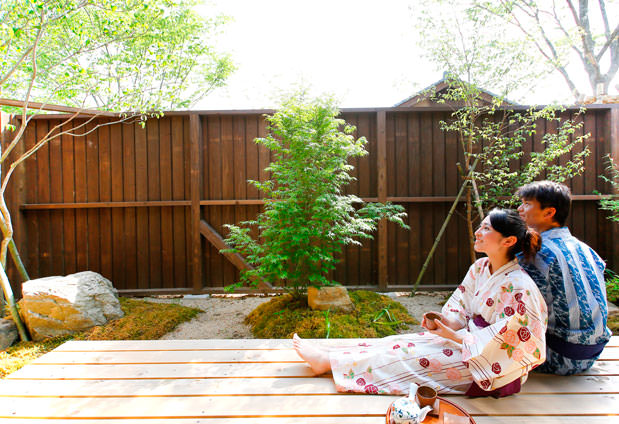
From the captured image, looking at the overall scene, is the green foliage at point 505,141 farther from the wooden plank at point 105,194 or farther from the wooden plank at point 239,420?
the wooden plank at point 105,194

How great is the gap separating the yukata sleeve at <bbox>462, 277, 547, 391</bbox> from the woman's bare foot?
0.65 m

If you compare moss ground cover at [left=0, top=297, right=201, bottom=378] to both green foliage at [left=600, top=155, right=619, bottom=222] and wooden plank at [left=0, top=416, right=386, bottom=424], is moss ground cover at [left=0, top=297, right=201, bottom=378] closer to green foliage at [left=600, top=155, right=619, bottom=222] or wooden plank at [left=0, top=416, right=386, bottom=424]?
wooden plank at [left=0, top=416, right=386, bottom=424]

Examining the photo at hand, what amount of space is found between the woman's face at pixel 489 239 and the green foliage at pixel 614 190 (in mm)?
3427

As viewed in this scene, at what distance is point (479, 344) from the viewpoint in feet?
4.36

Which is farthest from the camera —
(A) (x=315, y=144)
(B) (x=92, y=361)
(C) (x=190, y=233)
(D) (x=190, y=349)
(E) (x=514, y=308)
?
(C) (x=190, y=233)

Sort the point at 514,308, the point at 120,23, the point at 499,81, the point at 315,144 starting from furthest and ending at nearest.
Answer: the point at 499,81 < the point at 120,23 < the point at 315,144 < the point at 514,308

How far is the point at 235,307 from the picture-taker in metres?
3.94

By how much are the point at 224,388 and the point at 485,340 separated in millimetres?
1135

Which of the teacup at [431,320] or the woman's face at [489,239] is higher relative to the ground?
the woman's face at [489,239]

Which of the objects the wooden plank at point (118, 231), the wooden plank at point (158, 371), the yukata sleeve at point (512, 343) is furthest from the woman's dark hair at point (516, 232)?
the wooden plank at point (118, 231)

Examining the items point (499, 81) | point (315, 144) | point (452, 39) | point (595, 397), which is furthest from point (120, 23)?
point (595, 397)

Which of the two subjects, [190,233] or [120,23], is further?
[190,233]

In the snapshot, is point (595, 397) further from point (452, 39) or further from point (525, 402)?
point (452, 39)

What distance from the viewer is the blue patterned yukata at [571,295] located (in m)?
1.45
